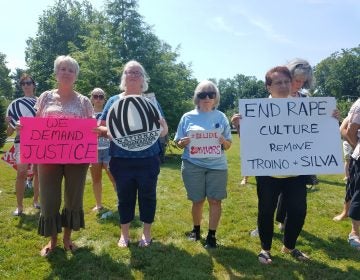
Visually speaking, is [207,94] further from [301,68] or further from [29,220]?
[29,220]

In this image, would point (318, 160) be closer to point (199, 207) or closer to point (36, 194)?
point (199, 207)

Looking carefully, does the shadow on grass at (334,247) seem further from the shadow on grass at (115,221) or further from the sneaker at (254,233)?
the shadow on grass at (115,221)

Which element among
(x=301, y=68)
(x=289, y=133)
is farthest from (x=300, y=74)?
(x=289, y=133)

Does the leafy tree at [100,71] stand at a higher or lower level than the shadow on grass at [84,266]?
higher

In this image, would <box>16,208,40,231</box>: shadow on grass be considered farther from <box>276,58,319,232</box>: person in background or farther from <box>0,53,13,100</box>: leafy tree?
<box>0,53,13,100</box>: leafy tree

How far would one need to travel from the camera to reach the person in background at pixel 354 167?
→ 480 cm

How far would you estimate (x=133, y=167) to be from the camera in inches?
188

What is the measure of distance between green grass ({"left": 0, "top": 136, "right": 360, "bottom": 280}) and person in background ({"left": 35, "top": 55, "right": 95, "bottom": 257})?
44 cm

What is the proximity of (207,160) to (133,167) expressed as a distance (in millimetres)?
939

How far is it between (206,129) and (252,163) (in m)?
0.77

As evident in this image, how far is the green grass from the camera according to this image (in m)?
4.22

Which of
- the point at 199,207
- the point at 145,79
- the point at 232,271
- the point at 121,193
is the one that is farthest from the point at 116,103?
the point at 232,271

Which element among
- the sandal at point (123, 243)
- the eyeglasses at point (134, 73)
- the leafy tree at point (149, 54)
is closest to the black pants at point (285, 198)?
the sandal at point (123, 243)

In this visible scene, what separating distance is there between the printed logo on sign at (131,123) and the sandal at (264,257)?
1878 millimetres
